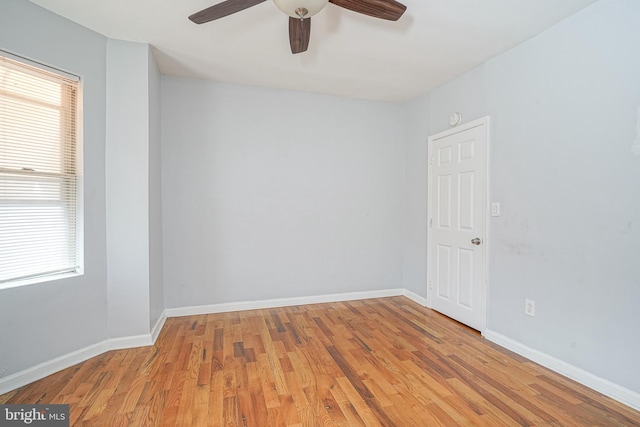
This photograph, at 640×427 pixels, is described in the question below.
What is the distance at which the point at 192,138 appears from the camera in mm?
3455

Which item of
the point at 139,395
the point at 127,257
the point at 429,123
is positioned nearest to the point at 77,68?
the point at 127,257

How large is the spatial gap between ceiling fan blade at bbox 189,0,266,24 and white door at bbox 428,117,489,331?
2368 mm

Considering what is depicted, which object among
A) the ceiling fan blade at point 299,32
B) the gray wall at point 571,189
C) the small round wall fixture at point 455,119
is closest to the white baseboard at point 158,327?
the ceiling fan blade at point 299,32

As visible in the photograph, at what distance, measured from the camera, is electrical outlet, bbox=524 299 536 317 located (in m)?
2.53

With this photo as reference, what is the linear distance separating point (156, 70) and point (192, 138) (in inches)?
29.1

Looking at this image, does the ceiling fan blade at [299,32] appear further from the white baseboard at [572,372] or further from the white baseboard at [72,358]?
the white baseboard at [572,372]

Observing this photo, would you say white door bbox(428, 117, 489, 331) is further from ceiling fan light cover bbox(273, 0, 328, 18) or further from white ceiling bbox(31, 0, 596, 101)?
ceiling fan light cover bbox(273, 0, 328, 18)

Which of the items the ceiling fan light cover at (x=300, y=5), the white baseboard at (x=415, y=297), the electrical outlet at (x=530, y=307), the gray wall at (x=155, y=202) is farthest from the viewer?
the white baseboard at (x=415, y=297)

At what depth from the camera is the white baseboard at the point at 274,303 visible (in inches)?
136

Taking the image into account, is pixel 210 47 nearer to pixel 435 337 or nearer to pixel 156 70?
pixel 156 70

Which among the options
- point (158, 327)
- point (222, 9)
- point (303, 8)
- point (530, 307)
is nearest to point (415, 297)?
point (530, 307)

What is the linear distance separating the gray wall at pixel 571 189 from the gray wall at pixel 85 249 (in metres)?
3.53

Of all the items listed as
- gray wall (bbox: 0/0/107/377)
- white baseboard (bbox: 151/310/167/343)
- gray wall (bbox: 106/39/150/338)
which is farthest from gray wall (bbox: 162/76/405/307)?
gray wall (bbox: 0/0/107/377)

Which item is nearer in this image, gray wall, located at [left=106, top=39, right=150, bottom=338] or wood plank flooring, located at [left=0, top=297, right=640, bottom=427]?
wood plank flooring, located at [left=0, top=297, right=640, bottom=427]
